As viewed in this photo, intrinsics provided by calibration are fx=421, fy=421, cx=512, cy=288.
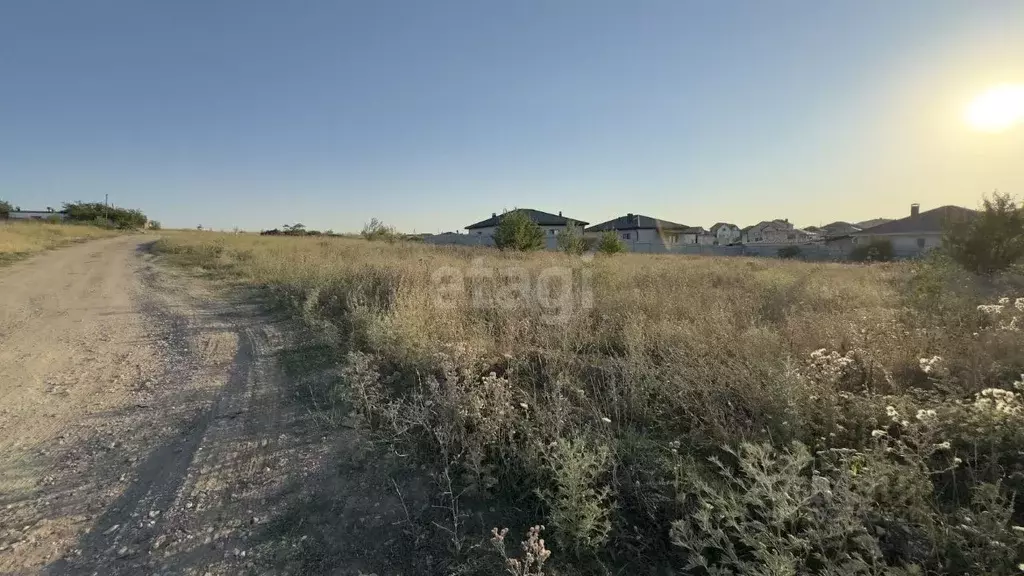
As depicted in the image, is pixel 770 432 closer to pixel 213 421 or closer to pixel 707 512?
pixel 707 512

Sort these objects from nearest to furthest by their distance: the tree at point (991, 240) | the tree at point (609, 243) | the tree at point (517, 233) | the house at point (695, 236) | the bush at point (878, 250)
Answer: the tree at point (991, 240), the tree at point (517, 233), the tree at point (609, 243), the bush at point (878, 250), the house at point (695, 236)

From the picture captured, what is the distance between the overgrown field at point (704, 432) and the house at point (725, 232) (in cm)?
6437

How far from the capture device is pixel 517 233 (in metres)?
17.1

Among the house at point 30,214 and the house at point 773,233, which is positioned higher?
the house at point 30,214

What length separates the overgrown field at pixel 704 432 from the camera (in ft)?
5.94

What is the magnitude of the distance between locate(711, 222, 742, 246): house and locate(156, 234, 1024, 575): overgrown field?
6437 centimetres

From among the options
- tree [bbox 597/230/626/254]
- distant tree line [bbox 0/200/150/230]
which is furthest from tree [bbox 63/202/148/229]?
tree [bbox 597/230/626/254]

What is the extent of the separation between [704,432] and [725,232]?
73.2m

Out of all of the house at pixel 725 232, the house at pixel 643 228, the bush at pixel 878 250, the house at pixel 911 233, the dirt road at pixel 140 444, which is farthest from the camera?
the house at pixel 725 232

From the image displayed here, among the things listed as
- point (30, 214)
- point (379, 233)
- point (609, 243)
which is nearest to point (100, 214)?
point (30, 214)

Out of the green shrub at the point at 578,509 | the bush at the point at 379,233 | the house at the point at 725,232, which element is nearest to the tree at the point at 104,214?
the bush at the point at 379,233

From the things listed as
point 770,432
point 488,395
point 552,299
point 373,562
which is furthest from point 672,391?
point 552,299

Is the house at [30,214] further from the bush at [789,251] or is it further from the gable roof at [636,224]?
the bush at [789,251]

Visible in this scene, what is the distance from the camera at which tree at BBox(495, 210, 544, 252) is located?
17.1m
